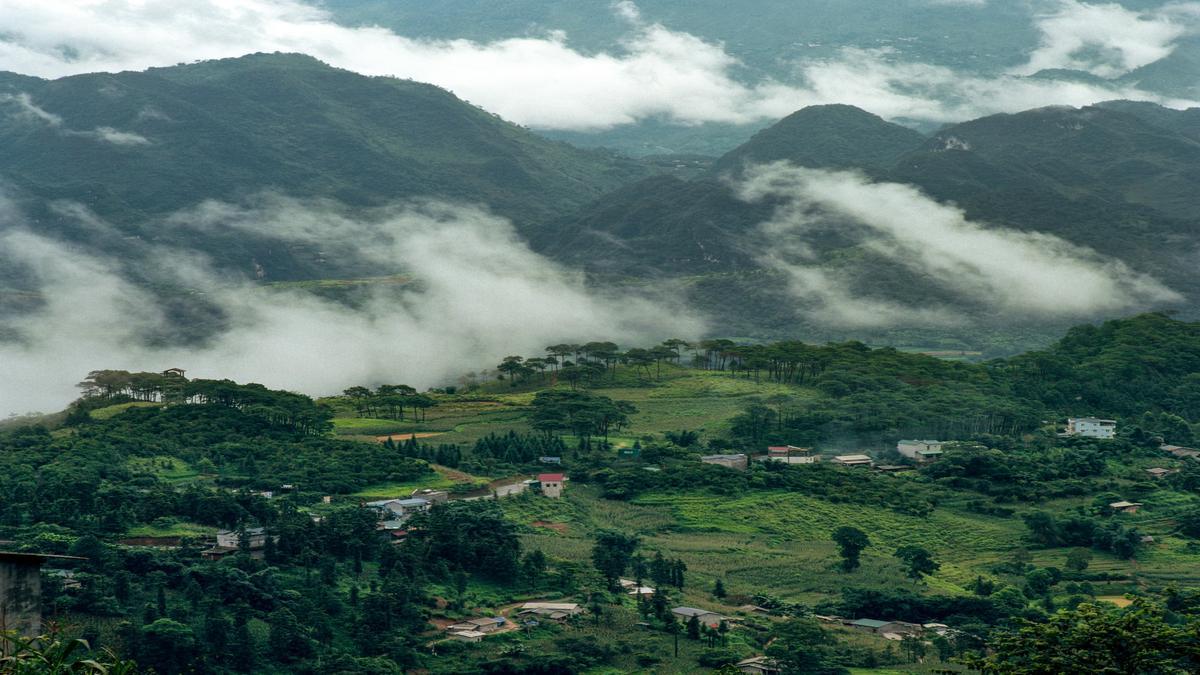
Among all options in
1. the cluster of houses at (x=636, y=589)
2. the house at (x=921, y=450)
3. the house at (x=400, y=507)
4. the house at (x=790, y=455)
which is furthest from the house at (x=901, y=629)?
the house at (x=921, y=450)

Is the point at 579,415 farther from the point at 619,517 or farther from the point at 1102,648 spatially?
the point at 1102,648

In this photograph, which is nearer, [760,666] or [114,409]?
[760,666]

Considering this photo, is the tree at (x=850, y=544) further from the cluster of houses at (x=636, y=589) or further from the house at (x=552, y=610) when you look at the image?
the house at (x=552, y=610)

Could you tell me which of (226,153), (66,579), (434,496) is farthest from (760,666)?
(226,153)

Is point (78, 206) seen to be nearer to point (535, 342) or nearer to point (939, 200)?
point (535, 342)

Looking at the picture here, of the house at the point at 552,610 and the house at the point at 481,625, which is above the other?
the house at the point at 552,610

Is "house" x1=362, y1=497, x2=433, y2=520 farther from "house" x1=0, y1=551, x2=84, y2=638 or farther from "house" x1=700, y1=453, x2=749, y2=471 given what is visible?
"house" x1=0, y1=551, x2=84, y2=638
